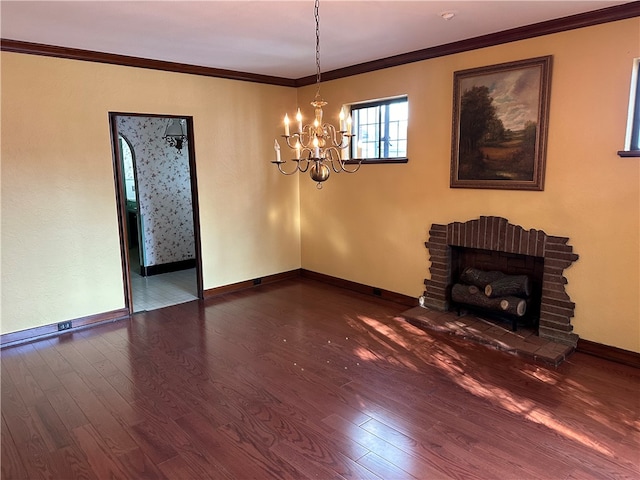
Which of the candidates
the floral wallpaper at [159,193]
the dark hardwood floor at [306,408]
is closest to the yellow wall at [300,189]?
the dark hardwood floor at [306,408]

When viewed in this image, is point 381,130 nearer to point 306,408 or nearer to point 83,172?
point 83,172

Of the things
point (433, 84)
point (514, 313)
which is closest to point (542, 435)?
point (514, 313)

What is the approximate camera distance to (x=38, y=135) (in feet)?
12.7

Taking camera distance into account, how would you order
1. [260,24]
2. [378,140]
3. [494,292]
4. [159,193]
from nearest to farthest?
[260,24] → [494,292] → [378,140] → [159,193]

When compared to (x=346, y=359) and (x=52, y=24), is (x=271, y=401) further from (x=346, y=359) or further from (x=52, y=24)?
(x=52, y=24)

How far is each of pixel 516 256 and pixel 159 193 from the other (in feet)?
16.2

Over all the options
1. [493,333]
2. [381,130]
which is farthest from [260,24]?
[493,333]

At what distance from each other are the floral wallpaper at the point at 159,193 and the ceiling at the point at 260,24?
6.34 feet

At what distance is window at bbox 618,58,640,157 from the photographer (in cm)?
316

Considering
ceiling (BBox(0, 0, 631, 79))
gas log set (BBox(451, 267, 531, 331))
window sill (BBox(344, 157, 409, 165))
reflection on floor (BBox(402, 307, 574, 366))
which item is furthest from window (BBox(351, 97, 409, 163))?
reflection on floor (BBox(402, 307, 574, 366))

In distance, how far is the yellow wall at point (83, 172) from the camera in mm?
3824

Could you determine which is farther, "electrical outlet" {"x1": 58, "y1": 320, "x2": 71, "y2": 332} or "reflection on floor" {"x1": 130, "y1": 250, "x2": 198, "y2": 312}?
"reflection on floor" {"x1": 130, "y1": 250, "x2": 198, "y2": 312}

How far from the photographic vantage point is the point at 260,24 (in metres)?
3.33

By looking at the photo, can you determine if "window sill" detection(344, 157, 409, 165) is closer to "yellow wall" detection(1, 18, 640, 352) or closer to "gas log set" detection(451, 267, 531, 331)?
"yellow wall" detection(1, 18, 640, 352)
